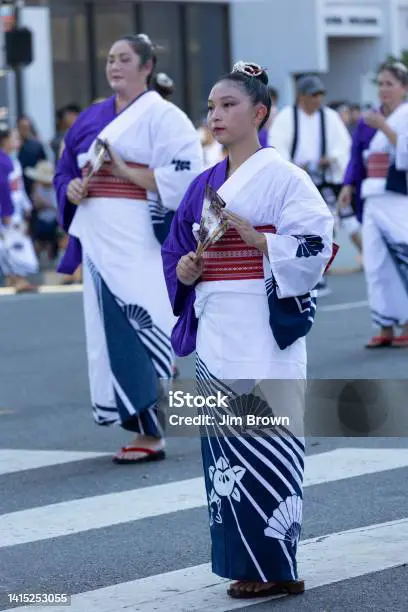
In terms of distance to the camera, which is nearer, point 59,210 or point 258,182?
point 258,182

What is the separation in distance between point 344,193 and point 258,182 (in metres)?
6.64

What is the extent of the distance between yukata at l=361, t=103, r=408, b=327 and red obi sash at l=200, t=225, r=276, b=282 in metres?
6.22

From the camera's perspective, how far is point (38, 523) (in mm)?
6695

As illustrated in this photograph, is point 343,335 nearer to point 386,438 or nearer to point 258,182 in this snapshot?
point 386,438

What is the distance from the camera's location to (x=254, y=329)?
540 centimetres

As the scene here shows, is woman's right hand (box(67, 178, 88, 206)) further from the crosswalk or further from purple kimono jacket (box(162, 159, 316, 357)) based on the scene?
purple kimono jacket (box(162, 159, 316, 357))

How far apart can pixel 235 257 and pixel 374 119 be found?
591 centimetres

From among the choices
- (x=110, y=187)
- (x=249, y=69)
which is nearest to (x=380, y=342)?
(x=110, y=187)

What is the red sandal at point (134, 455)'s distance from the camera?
792 centimetres

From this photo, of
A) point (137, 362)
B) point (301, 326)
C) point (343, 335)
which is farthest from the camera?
point (343, 335)

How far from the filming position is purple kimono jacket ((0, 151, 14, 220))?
688 inches

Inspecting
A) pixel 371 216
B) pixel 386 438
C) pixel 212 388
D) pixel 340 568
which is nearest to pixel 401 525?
pixel 340 568

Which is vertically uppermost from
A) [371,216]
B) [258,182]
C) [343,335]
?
[258,182]

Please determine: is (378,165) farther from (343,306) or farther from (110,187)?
(110,187)
